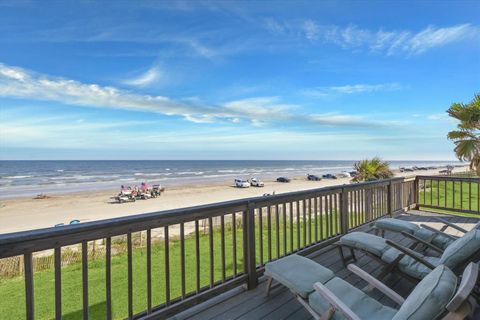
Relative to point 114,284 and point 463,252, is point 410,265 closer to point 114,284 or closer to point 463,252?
point 463,252

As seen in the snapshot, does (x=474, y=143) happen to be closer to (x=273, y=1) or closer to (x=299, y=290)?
(x=273, y=1)

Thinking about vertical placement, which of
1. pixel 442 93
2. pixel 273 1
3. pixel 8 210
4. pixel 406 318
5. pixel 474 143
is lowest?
pixel 8 210

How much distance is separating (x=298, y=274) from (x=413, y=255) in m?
1.01

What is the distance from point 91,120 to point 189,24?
1360 inches

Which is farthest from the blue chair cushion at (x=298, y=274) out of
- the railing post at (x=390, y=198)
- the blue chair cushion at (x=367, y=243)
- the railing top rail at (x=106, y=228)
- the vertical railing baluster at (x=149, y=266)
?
the railing post at (x=390, y=198)

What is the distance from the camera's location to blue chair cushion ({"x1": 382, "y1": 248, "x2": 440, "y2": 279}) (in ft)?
8.50

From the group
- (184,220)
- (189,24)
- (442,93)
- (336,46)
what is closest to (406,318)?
(184,220)

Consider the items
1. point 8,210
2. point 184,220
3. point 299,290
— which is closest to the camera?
point 299,290

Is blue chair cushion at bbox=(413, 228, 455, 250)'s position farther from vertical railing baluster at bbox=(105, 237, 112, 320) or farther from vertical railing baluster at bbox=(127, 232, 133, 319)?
vertical railing baluster at bbox=(105, 237, 112, 320)

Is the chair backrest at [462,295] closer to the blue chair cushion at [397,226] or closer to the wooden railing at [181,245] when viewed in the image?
the wooden railing at [181,245]

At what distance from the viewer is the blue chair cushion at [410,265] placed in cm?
259

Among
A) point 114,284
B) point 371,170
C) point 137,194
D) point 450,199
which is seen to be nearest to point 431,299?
point 114,284

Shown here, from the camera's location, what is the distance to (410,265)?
2.71 metres

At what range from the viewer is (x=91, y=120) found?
39438mm
